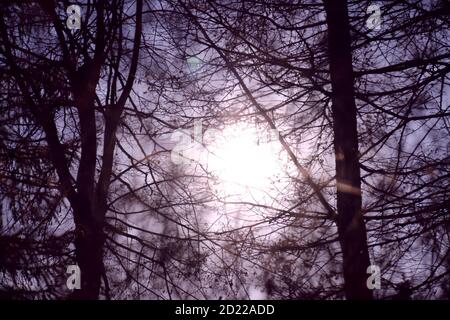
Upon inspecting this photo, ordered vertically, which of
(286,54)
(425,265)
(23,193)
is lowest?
(425,265)

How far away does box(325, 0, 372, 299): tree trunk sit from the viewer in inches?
163

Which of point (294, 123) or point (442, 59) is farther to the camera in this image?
point (294, 123)

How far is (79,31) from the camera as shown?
4895mm

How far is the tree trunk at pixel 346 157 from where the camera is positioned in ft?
13.6

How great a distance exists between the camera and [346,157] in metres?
4.42

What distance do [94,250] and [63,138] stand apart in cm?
138

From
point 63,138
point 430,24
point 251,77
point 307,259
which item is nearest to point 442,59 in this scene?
point 430,24

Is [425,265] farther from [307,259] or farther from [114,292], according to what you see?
[114,292]

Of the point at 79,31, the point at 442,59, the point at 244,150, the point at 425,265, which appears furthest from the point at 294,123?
the point at 79,31

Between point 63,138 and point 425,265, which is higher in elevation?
point 63,138
